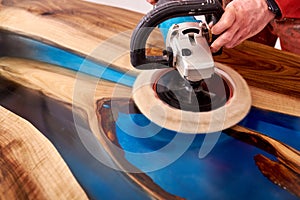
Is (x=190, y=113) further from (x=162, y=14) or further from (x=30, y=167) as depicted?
(x=30, y=167)

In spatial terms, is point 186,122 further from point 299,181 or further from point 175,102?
point 299,181

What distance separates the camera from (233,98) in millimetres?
742

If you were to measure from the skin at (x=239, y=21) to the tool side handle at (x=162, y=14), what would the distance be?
44 millimetres

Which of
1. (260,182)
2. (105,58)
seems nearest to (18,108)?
(105,58)

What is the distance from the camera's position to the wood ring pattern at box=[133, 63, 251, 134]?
0.69 metres

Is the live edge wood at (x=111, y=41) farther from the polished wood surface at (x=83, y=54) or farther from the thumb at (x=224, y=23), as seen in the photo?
the thumb at (x=224, y=23)

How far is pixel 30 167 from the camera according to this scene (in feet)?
2.03

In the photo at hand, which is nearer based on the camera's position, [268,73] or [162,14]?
[162,14]

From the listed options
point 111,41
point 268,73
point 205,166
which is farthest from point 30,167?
point 268,73

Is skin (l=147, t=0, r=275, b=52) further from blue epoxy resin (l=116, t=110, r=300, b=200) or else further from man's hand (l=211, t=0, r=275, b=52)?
blue epoxy resin (l=116, t=110, r=300, b=200)

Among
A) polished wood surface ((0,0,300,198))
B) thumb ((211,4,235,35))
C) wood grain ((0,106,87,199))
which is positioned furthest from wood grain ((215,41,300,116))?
wood grain ((0,106,87,199))

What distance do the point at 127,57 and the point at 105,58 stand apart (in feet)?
0.16

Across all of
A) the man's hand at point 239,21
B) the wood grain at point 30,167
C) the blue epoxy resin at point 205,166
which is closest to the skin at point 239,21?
the man's hand at point 239,21

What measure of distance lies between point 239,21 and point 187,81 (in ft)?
0.57
